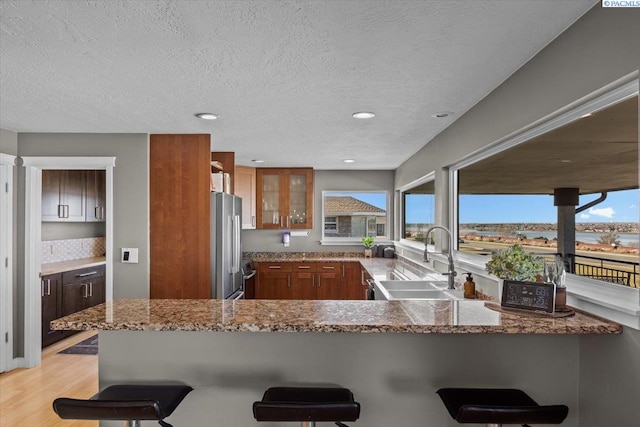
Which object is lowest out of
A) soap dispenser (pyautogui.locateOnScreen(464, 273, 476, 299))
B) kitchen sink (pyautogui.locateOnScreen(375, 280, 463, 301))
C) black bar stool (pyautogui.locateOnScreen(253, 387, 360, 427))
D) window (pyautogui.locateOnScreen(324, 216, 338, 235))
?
black bar stool (pyautogui.locateOnScreen(253, 387, 360, 427))

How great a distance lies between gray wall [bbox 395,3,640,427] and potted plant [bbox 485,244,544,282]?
36 centimetres

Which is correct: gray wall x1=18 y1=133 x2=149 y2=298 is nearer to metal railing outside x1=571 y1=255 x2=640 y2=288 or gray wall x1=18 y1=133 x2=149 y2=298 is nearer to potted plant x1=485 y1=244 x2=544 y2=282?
potted plant x1=485 y1=244 x2=544 y2=282

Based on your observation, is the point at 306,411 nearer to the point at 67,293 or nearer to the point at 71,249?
the point at 67,293

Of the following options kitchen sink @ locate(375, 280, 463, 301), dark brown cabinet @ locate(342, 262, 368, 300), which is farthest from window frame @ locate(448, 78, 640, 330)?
dark brown cabinet @ locate(342, 262, 368, 300)

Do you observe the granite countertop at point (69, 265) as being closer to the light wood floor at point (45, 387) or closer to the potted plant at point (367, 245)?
the light wood floor at point (45, 387)

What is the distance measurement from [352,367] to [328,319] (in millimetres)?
354

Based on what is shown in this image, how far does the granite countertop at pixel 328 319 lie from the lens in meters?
1.75

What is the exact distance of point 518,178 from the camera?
8.81 ft

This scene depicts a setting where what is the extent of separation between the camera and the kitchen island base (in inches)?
78.3

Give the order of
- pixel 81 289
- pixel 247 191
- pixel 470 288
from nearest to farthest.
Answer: pixel 470 288 < pixel 81 289 < pixel 247 191

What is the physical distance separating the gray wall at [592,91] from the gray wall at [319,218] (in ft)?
14.2

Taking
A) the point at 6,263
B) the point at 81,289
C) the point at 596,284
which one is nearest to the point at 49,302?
the point at 81,289

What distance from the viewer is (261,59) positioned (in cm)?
213

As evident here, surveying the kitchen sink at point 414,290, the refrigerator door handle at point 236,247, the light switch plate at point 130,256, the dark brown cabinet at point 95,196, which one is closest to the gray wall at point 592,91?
the kitchen sink at point 414,290
